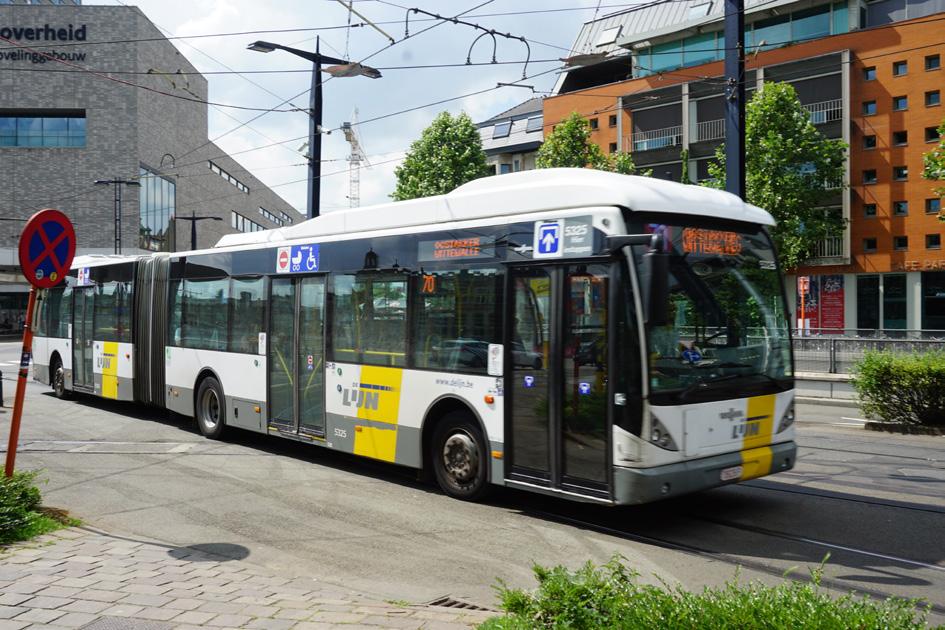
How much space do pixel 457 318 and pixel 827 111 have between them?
4186 cm

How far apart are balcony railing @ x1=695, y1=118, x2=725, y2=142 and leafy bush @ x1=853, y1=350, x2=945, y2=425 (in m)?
35.2

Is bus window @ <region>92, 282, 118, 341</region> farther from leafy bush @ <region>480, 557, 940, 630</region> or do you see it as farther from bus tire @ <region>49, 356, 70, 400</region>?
leafy bush @ <region>480, 557, 940, 630</region>

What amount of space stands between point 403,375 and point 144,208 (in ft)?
186

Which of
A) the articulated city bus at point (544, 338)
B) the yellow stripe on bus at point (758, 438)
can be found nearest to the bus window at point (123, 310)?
the articulated city bus at point (544, 338)

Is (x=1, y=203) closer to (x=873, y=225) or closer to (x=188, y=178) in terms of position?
(x=188, y=178)

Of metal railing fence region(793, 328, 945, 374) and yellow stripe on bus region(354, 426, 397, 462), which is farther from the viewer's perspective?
metal railing fence region(793, 328, 945, 374)

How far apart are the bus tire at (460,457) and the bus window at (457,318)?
0.60 metres

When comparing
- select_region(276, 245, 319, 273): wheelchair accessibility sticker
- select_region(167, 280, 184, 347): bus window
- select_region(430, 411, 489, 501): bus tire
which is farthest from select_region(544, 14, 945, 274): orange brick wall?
select_region(430, 411, 489, 501): bus tire

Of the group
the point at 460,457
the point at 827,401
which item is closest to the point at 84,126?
the point at 827,401

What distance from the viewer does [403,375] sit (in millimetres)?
9156

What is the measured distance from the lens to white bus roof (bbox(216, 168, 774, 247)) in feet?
23.7

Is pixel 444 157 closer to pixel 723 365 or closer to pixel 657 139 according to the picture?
pixel 657 139

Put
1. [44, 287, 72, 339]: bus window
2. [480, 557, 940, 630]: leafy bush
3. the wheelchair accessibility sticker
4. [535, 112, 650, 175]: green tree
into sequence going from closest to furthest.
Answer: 1. [480, 557, 940, 630]: leafy bush
2. the wheelchair accessibility sticker
3. [44, 287, 72, 339]: bus window
4. [535, 112, 650, 175]: green tree

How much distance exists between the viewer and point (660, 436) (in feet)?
22.4
